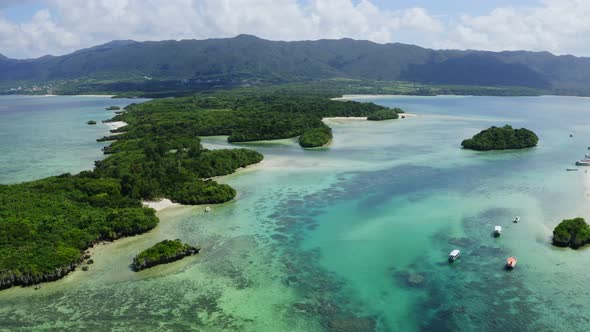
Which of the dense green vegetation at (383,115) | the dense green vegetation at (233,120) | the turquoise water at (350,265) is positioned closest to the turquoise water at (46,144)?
the dense green vegetation at (233,120)

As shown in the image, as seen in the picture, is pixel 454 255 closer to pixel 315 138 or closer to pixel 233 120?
pixel 315 138

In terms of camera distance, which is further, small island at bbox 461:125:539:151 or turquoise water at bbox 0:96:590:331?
small island at bbox 461:125:539:151

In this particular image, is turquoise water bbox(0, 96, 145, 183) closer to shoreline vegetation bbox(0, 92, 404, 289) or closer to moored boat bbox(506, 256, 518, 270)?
shoreline vegetation bbox(0, 92, 404, 289)

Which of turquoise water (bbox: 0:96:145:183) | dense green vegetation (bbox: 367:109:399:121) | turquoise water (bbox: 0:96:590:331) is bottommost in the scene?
turquoise water (bbox: 0:96:590:331)

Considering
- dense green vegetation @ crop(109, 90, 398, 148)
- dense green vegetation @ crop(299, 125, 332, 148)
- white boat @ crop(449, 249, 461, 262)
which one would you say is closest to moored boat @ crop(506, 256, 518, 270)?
white boat @ crop(449, 249, 461, 262)

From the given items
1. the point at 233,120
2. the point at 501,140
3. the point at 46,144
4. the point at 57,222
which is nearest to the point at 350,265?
the point at 57,222

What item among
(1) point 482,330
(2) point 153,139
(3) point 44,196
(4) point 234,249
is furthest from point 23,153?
(1) point 482,330
